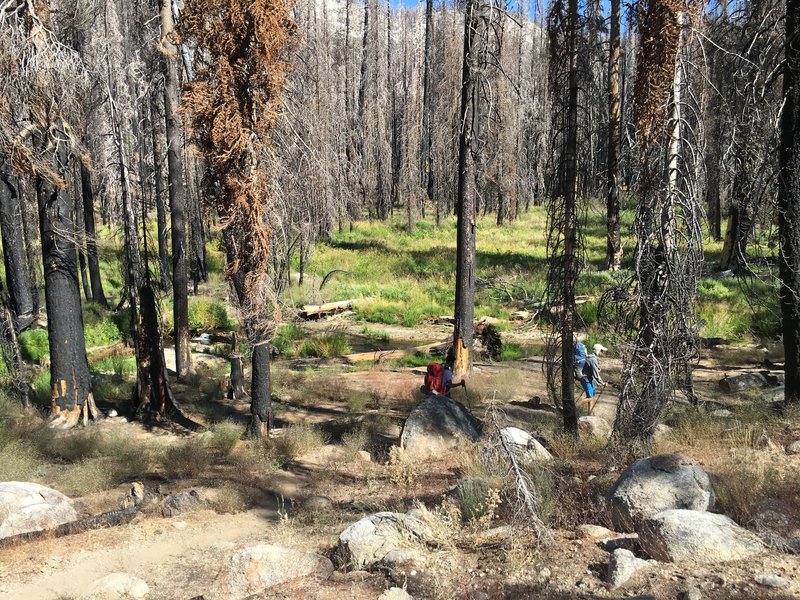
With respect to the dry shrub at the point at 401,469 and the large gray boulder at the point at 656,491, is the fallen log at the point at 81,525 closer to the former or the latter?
the dry shrub at the point at 401,469

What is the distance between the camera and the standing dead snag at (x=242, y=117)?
29.4 feet

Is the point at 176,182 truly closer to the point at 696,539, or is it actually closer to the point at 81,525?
the point at 81,525

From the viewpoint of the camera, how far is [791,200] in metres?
8.41

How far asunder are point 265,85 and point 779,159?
23.5 ft

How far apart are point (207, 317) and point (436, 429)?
1347 cm

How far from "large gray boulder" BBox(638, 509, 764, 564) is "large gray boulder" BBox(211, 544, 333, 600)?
2825 mm

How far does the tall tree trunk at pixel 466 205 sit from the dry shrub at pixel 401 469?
4.05 metres

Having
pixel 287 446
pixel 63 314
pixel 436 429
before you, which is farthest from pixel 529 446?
pixel 63 314

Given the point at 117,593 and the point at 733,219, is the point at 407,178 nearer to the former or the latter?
the point at 733,219

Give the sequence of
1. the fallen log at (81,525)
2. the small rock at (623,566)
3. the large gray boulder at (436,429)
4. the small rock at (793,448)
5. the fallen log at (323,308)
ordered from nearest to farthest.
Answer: the small rock at (623,566)
the fallen log at (81,525)
the small rock at (793,448)
the large gray boulder at (436,429)
the fallen log at (323,308)

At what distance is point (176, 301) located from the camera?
1393cm

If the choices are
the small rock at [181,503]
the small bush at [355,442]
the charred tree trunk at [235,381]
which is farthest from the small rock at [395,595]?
the charred tree trunk at [235,381]

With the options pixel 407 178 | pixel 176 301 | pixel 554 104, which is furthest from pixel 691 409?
pixel 407 178

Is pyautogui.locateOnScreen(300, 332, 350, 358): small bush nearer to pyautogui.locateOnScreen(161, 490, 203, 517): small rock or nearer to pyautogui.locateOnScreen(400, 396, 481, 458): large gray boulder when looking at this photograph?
pyautogui.locateOnScreen(400, 396, 481, 458): large gray boulder
